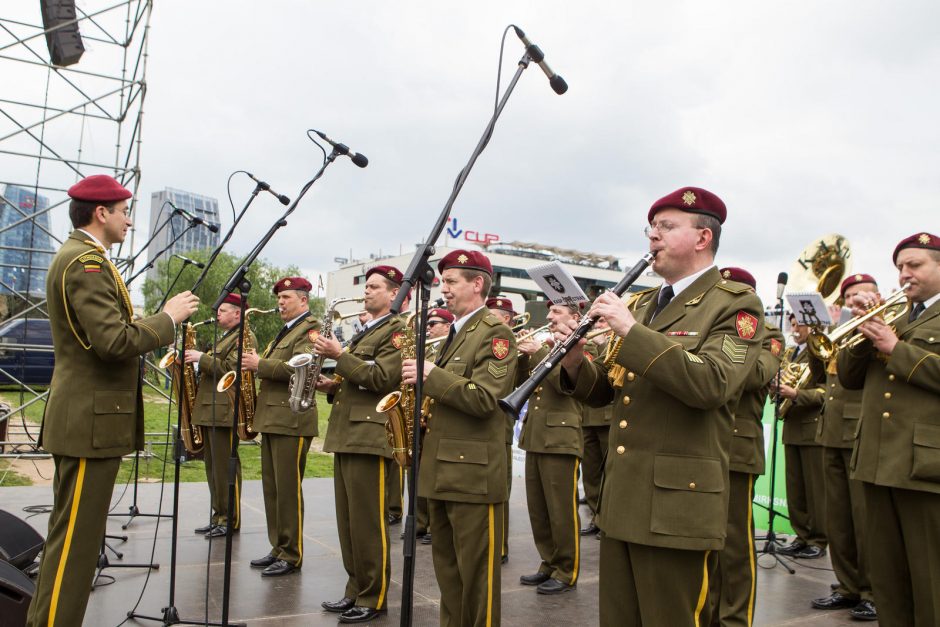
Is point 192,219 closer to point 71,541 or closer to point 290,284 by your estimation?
point 290,284

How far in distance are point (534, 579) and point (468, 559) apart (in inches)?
93.0

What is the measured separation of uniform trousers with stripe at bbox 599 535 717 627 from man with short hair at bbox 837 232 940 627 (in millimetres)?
1720

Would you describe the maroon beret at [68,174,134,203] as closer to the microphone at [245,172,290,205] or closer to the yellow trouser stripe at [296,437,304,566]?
the microphone at [245,172,290,205]

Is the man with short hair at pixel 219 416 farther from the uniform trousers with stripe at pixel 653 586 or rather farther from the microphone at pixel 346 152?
the uniform trousers with stripe at pixel 653 586

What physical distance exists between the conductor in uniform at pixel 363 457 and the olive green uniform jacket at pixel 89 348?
1524 mm

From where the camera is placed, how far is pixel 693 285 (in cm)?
348

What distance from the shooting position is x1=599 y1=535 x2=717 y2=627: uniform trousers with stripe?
323 centimetres

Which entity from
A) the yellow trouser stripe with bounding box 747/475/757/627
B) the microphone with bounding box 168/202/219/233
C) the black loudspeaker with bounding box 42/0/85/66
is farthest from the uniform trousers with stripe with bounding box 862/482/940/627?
the black loudspeaker with bounding box 42/0/85/66

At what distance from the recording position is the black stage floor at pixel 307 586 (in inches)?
225

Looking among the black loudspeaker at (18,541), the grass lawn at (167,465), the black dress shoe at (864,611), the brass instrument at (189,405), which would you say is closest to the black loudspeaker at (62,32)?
the grass lawn at (167,465)

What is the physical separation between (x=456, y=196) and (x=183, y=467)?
11.3 metres

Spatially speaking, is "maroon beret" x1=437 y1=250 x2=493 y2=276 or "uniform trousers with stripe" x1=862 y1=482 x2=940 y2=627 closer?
"uniform trousers with stripe" x1=862 y1=482 x2=940 y2=627

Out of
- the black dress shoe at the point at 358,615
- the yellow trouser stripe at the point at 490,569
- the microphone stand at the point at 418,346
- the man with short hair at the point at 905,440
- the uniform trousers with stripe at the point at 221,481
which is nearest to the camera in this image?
the microphone stand at the point at 418,346

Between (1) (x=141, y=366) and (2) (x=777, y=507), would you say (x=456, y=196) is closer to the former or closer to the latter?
(1) (x=141, y=366)
